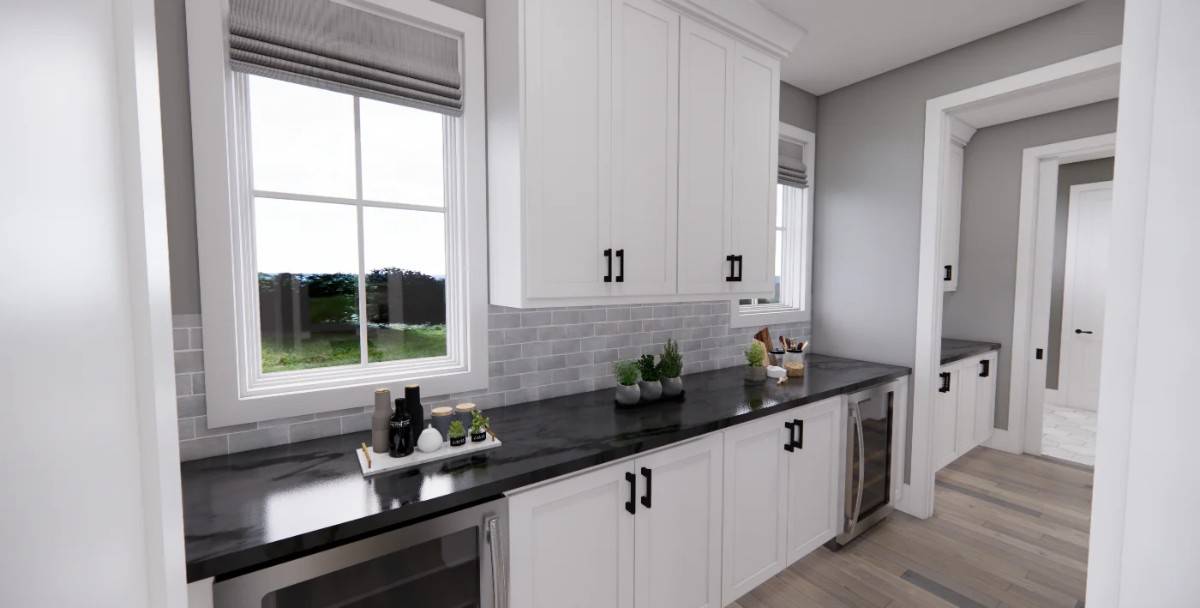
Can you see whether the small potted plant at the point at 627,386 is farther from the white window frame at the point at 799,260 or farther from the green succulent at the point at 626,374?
the white window frame at the point at 799,260

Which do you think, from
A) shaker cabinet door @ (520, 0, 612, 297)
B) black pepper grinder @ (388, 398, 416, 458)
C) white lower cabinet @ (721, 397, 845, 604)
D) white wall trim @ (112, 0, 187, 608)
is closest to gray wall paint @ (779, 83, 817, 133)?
shaker cabinet door @ (520, 0, 612, 297)

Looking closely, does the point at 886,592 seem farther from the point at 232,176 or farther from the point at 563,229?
the point at 232,176

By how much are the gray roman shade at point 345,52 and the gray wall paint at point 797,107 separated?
2.32 metres

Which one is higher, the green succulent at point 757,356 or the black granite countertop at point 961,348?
the green succulent at point 757,356

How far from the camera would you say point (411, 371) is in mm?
1783

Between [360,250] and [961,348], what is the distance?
4.27 m

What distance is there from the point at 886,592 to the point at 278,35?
11.0 feet

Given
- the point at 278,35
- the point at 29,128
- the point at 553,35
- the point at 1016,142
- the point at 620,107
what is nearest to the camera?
the point at 29,128

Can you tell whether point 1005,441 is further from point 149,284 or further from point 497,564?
point 149,284

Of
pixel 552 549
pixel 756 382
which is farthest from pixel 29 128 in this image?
pixel 756 382

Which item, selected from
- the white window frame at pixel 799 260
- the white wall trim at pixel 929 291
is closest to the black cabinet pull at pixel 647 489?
the white window frame at pixel 799 260

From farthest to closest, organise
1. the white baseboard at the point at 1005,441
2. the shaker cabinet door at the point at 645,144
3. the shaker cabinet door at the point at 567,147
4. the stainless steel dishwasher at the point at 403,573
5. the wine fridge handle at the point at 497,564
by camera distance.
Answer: the white baseboard at the point at 1005,441 → the shaker cabinet door at the point at 645,144 → the shaker cabinet door at the point at 567,147 → the wine fridge handle at the point at 497,564 → the stainless steel dishwasher at the point at 403,573

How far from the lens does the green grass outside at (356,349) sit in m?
1.61

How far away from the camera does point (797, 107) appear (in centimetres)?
322
